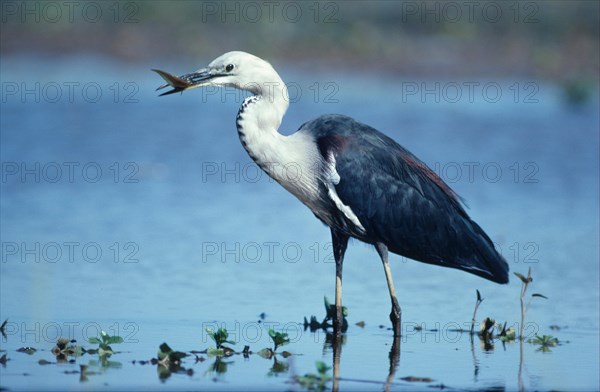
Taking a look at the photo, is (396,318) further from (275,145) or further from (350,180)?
(275,145)

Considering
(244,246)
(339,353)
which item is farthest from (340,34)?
(339,353)

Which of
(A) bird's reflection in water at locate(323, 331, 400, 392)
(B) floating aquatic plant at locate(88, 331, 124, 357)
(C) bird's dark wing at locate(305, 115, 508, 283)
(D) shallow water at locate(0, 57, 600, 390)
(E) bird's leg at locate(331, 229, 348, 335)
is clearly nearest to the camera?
(A) bird's reflection in water at locate(323, 331, 400, 392)

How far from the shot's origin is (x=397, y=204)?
8.16 meters

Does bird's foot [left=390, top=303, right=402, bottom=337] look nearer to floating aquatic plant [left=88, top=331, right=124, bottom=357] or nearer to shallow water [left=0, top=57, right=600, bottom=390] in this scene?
shallow water [left=0, top=57, right=600, bottom=390]

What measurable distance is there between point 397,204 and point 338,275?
0.61 m

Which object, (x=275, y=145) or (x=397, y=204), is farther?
(x=397, y=204)

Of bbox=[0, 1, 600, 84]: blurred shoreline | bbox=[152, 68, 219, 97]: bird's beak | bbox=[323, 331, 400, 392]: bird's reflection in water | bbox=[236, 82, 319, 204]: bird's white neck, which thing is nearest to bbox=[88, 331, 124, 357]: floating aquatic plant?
bbox=[323, 331, 400, 392]: bird's reflection in water

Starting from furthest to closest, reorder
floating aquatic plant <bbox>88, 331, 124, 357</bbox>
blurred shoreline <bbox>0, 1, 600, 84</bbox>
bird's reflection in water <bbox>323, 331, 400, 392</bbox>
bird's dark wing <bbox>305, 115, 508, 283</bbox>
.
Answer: blurred shoreline <bbox>0, 1, 600, 84</bbox>
bird's dark wing <bbox>305, 115, 508, 283</bbox>
floating aquatic plant <bbox>88, 331, 124, 357</bbox>
bird's reflection in water <bbox>323, 331, 400, 392</bbox>

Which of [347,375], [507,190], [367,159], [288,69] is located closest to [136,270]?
[367,159]

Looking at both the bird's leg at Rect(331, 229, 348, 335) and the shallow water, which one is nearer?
the shallow water

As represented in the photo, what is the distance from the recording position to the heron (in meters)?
8.03

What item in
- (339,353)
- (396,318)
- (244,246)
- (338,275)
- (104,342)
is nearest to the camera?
(104,342)

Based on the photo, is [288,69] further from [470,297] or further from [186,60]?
[470,297]

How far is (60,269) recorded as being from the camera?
9.46 metres
